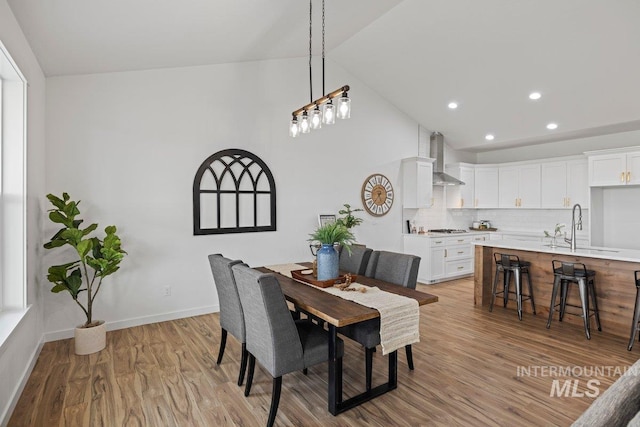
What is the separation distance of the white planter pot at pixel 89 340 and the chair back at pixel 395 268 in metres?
2.62

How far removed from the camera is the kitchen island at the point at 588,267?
371 cm

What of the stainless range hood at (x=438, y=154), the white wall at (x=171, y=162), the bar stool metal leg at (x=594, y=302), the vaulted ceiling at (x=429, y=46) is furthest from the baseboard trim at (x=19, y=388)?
the stainless range hood at (x=438, y=154)

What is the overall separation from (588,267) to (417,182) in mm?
2907

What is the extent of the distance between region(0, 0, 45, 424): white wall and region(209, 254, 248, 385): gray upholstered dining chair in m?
1.35

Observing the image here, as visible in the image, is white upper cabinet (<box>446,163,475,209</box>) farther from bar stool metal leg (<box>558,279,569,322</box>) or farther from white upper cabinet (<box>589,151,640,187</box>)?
bar stool metal leg (<box>558,279,569,322</box>)

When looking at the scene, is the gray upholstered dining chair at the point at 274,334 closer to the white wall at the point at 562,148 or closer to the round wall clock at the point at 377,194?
the round wall clock at the point at 377,194

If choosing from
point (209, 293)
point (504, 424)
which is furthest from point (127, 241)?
point (504, 424)

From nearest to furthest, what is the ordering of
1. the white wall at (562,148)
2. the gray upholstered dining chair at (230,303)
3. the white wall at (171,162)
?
the gray upholstered dining chair at (230,303) < the white wall at (171,162) < the white wall at (562,148)

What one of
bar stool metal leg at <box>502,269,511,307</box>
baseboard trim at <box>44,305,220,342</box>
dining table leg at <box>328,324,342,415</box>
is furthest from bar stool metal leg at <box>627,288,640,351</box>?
baseboard trim at <box>44,305,220,342</box>

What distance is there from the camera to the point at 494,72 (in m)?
→ 4.96

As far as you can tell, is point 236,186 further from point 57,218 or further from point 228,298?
point 228,298

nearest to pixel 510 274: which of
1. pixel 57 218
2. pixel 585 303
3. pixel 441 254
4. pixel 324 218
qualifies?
pixel 585 303

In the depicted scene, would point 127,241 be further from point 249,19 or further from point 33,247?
point 249,19

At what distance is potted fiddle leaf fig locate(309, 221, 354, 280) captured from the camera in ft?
9.41
